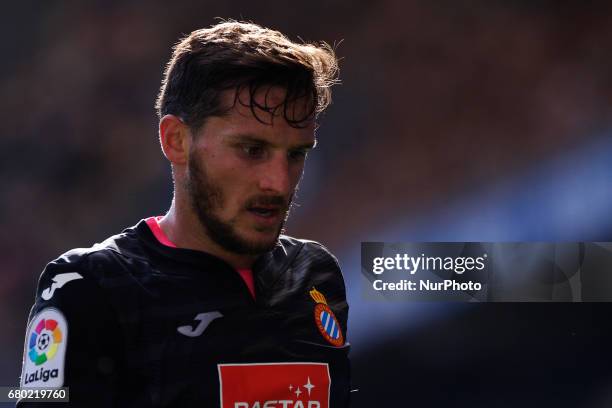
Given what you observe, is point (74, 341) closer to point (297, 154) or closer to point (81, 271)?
point (81, 271)

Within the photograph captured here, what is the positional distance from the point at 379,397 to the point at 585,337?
1.30m

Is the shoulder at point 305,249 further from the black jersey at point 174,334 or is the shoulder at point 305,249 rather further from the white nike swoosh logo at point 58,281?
the white nike swoosh logo at point 58,281

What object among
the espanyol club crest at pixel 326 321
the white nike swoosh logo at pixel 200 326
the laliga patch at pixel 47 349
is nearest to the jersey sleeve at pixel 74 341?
the laliga patch at pixel 47 349

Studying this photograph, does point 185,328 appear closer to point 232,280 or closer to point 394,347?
point 232,280

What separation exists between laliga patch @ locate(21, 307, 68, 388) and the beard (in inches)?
14.0

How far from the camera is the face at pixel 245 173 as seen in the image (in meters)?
1.44

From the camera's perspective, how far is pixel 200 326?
4.78 feet

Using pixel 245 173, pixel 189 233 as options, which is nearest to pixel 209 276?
pixel 189 233

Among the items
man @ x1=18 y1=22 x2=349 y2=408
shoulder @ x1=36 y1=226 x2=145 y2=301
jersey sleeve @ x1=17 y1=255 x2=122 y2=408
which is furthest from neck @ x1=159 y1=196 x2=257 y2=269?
jersey sleeve @ x1=17 y1=255 x2=122 y2=408

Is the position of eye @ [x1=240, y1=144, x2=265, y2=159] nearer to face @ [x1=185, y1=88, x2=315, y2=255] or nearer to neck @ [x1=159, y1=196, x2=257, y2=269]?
face @ [x1=185, y1=88, x2=315, y2=255]

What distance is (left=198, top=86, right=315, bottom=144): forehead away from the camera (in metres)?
1.44

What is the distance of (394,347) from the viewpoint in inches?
178

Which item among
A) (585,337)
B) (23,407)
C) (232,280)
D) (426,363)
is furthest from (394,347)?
(23,407)

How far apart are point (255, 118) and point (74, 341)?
54cm
